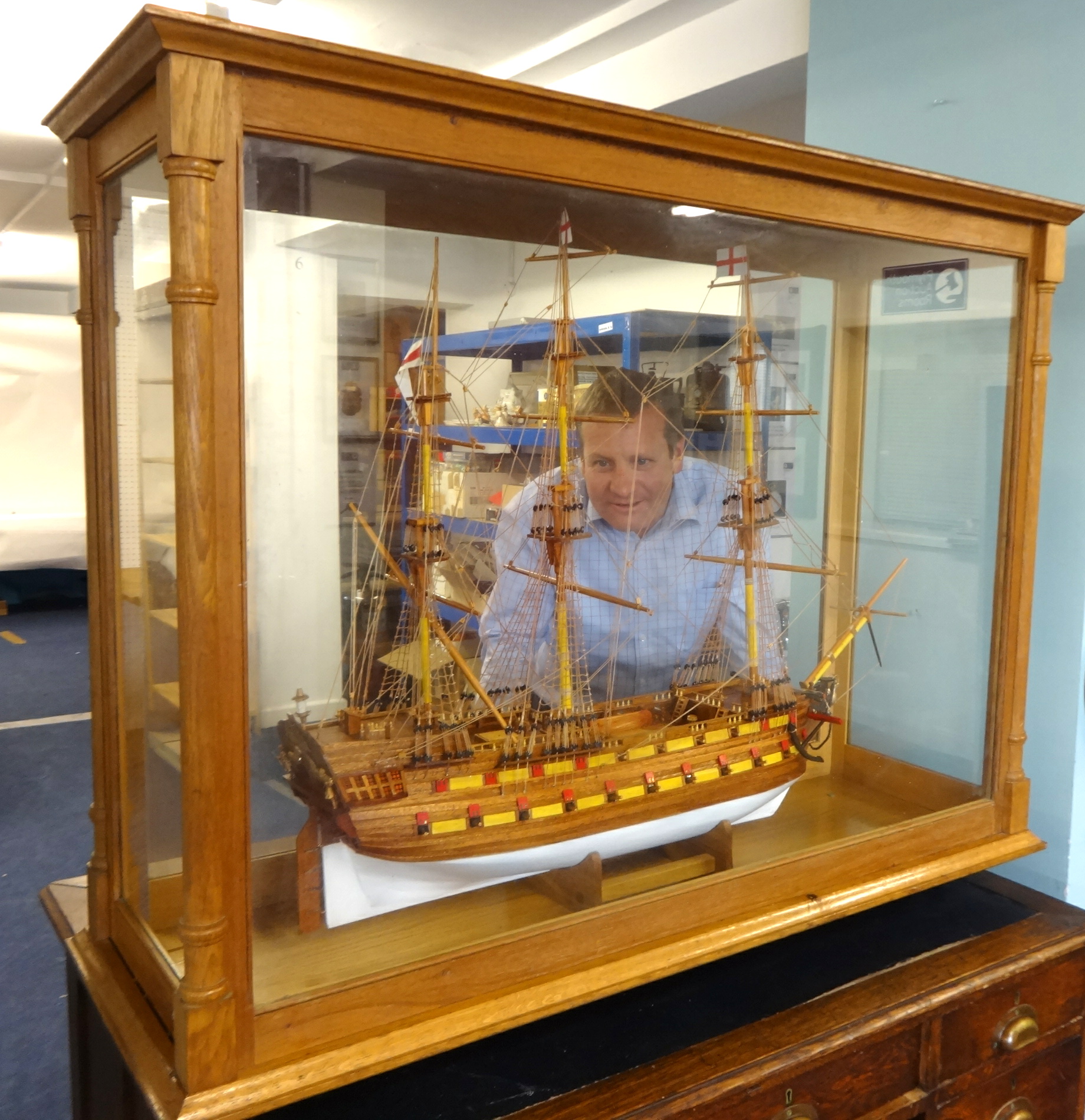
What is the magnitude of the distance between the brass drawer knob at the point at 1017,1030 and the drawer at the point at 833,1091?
154mm

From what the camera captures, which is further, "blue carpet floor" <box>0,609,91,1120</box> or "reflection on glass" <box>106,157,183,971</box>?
"blue carpet floor" <box>0,609,91,1120</box>

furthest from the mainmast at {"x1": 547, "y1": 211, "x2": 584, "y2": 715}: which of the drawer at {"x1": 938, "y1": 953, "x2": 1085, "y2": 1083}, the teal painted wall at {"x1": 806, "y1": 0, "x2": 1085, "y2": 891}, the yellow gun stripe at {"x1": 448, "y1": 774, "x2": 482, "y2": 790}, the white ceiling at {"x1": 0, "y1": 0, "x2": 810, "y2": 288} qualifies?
the white ceiling at {"x1": 0, "y1": 0, "x2": 810, "y2": 288}

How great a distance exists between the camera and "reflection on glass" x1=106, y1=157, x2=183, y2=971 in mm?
957

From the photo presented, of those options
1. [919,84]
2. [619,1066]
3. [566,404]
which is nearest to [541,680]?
[566,404]

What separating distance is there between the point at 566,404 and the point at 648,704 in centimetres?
38

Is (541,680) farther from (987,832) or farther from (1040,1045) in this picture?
(1040,1045)

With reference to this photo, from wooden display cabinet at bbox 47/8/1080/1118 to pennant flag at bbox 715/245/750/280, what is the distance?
23mm

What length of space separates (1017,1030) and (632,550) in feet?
2.78

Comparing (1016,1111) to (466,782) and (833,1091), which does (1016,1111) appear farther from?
(466,782)

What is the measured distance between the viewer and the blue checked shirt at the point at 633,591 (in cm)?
118

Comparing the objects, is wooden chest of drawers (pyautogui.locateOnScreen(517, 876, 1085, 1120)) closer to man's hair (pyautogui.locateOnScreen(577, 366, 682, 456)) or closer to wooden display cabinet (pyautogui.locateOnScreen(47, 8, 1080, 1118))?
wooden display cabinet (pyautogui.locateOnScreen(47, 8, 1080, 1118))

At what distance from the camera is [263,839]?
38.4 inches

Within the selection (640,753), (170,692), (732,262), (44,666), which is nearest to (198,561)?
(170,692)

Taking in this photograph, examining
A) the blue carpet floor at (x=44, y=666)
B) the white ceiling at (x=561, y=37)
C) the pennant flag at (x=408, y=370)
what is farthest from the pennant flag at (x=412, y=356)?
the blue carpet floor at (x=44, y=666)
